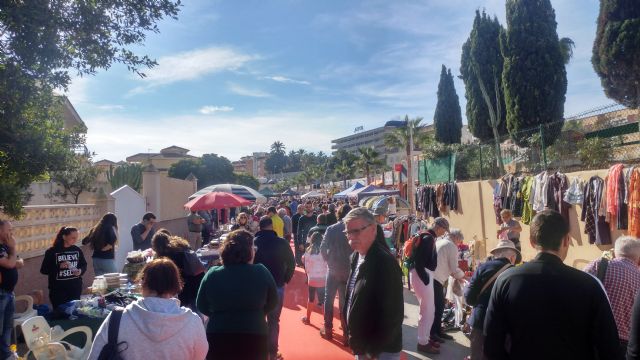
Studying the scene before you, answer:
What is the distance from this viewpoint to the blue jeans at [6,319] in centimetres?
477

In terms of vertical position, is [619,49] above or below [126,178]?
above

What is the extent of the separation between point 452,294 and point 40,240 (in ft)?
23.7

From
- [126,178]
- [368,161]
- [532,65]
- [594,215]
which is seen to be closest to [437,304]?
[594,215]

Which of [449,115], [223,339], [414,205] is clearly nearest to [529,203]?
[414,205]

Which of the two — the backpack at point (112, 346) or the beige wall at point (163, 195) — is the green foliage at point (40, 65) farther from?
the beige wall at point (163, 195)

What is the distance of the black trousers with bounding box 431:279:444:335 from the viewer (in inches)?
249

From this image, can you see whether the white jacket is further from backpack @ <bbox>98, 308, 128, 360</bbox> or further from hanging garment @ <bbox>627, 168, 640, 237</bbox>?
hanging garment @ <bbox>627, 168, 640, 237</bbox>

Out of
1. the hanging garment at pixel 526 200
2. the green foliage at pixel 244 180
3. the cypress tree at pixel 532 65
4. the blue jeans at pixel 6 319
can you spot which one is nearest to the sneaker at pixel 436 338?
the hanging garment at pixel 526 200

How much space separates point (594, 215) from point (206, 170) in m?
40.7

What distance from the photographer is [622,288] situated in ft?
12.0

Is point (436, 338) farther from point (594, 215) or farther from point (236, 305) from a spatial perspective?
point (236, 305)

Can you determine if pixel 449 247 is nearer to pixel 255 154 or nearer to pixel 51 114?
pixel 51 114

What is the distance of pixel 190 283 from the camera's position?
5270mm

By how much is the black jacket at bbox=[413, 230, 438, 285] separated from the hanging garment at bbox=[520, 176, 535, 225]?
4.77 metres
